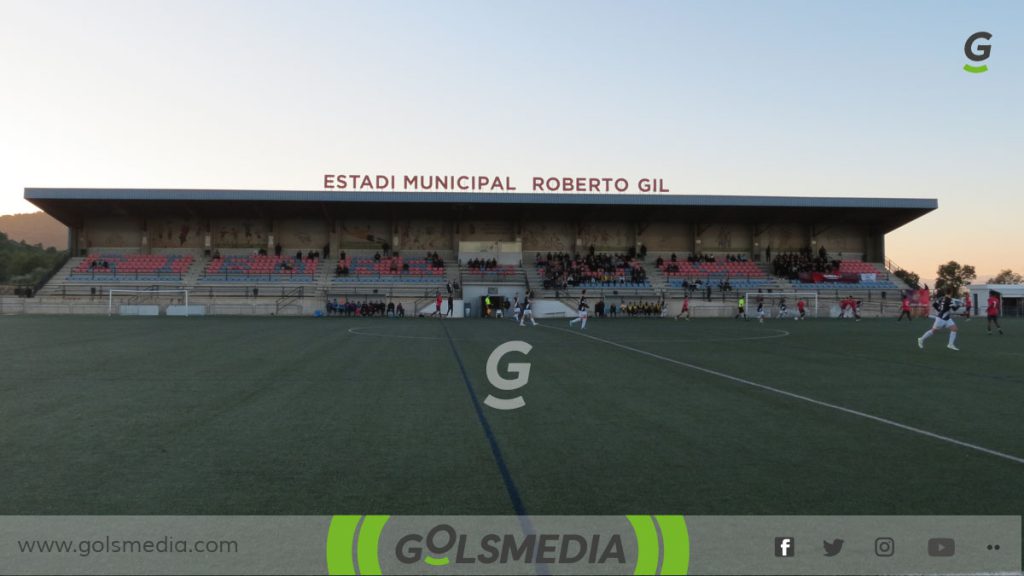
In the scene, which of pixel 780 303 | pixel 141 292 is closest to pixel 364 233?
pixel 141 292

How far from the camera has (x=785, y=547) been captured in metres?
4.02

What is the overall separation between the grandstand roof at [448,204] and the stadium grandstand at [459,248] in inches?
6.0

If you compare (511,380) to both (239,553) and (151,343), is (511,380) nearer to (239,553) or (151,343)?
(239,553)

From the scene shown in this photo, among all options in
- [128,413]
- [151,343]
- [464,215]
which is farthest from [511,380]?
[464,215]

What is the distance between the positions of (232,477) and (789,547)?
14.5 ft

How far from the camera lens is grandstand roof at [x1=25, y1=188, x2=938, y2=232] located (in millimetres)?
54000

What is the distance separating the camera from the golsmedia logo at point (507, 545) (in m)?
3.73

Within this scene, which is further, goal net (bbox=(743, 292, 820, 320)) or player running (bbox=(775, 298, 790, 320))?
goal net (bbox=(743, 292, 820, 320))

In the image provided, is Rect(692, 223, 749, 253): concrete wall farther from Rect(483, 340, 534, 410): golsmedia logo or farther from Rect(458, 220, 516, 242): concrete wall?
Rect(483, 340, 534, 410): golsmedia logo

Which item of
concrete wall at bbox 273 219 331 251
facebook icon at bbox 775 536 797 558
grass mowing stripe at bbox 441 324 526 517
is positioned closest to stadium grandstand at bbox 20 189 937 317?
concrete wall at bbox 273 219 331 251

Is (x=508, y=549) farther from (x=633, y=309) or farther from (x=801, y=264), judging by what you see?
(x=801, y=264)

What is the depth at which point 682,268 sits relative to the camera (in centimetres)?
5997

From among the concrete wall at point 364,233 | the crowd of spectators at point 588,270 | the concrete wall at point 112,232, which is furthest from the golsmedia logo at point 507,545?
the concrete wall at point 112,232

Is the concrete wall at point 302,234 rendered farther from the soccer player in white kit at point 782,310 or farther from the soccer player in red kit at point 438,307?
the soccer player in white kit at point 782,310
